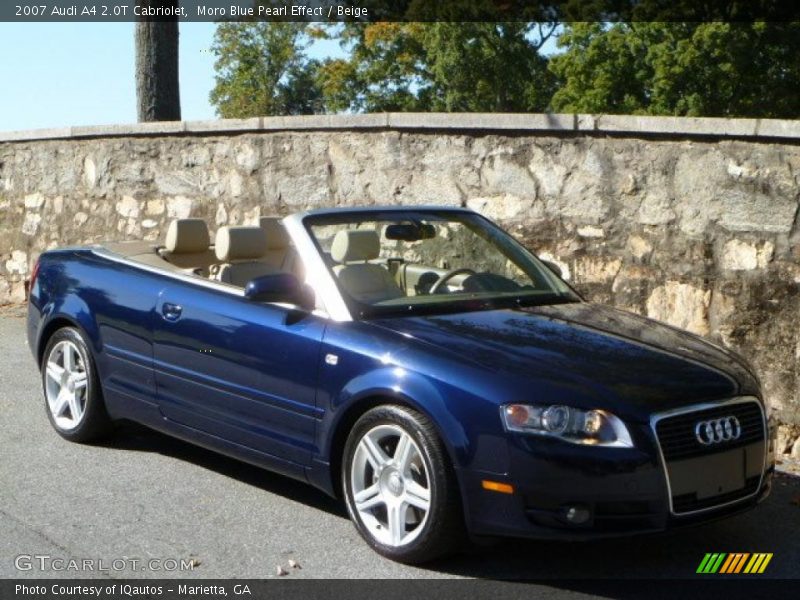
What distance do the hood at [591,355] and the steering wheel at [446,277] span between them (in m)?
0.33

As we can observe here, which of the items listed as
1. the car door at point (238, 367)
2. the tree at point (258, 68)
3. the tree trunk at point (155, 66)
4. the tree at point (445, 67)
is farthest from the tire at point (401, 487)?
the tree at point (258, 68)

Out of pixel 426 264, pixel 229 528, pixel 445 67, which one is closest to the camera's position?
pixel 229 528

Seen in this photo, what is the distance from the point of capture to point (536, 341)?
530 cm

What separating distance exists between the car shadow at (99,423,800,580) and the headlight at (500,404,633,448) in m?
0.41

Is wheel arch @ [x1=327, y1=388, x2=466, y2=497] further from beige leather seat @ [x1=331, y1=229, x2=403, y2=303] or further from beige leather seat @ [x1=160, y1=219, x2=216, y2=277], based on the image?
beige leather seat @ [x1=160, y1=219, x2=216, y2=277]

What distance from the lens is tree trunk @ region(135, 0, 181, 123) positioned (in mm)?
14539

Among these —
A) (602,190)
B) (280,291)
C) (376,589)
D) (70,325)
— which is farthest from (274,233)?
(376,589)

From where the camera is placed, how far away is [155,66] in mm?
14562

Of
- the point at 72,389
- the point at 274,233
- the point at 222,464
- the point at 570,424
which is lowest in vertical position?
the point at 222,464

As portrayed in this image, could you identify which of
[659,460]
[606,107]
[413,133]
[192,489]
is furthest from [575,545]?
[606,107]

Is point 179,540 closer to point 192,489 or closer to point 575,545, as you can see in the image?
point 192,489

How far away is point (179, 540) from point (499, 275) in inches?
80.9

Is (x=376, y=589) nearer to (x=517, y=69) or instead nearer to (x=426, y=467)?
(x=426, y=467)

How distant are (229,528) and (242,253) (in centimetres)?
171
